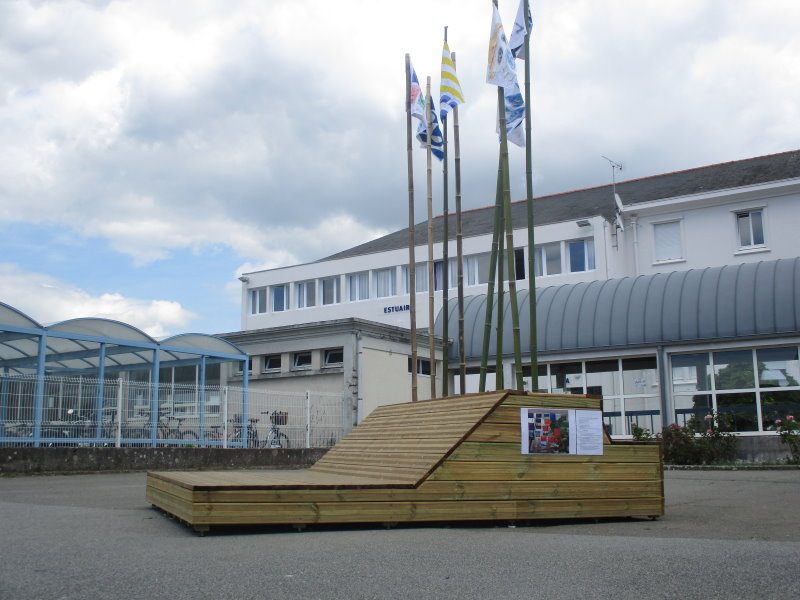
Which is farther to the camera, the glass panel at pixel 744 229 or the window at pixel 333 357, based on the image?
the glass panel at pixel 744 229

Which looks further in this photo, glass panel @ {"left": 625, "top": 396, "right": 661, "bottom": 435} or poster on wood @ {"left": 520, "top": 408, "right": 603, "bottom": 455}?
glass panel @ {"left": 625, "top": 396, "right": 661, "bottom": 435}

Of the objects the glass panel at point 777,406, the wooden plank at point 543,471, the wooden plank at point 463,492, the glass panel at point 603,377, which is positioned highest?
the glass panel at point 603,377

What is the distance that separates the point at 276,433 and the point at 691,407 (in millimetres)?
11334

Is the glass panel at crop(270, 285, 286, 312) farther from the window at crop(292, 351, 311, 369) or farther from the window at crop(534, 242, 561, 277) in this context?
the window at crop(292, 351, 311, 369)

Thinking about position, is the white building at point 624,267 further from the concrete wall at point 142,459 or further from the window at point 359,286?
the concrete wall at point 142,459

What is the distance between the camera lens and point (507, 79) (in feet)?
38.9

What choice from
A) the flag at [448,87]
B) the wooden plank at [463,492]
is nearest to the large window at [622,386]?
the flag at [448,87]

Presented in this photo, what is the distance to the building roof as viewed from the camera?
38.0 meters

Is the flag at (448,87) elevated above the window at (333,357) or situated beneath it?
elevated above

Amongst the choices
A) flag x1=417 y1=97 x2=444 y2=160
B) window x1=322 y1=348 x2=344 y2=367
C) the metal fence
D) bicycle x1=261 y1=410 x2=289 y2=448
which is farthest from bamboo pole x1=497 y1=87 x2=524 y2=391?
window x1=322 y1=348 x2=344 y2=367

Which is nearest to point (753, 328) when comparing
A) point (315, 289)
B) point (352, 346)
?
point (352, 346)

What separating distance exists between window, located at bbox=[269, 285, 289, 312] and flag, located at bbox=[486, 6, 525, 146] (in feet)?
128

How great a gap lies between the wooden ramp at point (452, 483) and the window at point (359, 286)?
36.8 meters

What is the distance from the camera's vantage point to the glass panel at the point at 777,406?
2233 centimetres
